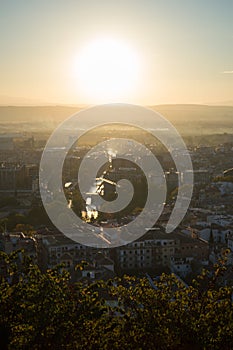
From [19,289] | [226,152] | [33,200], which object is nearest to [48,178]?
[33,200]

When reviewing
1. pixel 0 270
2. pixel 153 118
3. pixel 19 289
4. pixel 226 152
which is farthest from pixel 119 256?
pixel 153 118

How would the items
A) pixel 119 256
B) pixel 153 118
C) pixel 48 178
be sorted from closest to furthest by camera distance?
pixel 119 256 → pixel 48 178 → pixel 153 118

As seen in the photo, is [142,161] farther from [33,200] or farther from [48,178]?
[33,200]

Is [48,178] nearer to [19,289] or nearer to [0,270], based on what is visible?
[0,270]

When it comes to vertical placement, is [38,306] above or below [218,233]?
above

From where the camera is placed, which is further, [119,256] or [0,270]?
[119,256]

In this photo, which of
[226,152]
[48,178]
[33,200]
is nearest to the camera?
[33,200]
